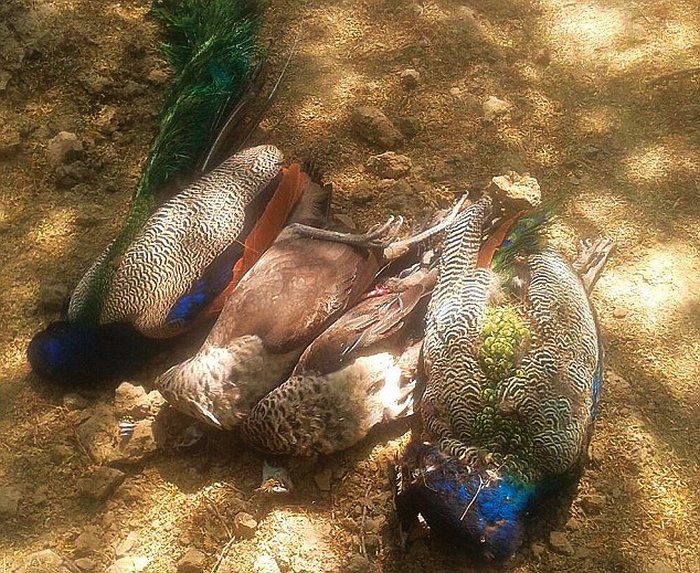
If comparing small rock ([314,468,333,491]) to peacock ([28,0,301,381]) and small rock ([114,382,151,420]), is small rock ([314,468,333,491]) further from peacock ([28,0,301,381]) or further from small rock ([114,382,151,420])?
peacock ([28,0,301,381])

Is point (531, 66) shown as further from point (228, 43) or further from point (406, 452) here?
point (406, 452)

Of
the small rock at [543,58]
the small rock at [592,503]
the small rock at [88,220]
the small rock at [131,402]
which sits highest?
the small rock at [88,220]

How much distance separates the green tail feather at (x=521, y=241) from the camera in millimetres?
3686

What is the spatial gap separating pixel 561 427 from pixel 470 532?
0.64 meters

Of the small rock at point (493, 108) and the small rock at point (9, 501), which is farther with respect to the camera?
the small rock at point (493, 108)

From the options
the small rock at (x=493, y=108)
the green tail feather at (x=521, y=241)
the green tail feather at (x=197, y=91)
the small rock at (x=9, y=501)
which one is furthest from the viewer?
the small rock at (x=493, y=108)

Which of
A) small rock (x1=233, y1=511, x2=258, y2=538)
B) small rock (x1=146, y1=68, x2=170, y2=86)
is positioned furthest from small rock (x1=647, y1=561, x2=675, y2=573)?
small rock (x1=146, y1=68, x2=170, y2=86)

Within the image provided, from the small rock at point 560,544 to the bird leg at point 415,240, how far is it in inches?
60.9

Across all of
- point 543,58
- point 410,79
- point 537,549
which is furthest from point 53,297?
point 543,58

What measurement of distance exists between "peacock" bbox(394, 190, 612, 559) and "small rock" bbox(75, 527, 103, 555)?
1.32 meters

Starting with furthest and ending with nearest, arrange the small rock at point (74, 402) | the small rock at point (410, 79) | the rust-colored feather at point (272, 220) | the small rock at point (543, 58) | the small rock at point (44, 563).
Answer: the small rock at point (543, 58) < the small rock at point (410, 79) < the rust-colored feather at point (272, 220) < the small rock at point (74, 402) < the small rock at point (44, 563)

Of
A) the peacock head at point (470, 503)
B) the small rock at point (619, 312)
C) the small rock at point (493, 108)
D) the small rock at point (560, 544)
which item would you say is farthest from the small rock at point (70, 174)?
the small rock at point (560, 544)

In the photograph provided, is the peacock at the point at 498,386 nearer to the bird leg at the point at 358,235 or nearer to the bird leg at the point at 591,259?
the bird leg at the point at 591,259

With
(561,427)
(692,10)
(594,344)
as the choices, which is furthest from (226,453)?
(692,10)
